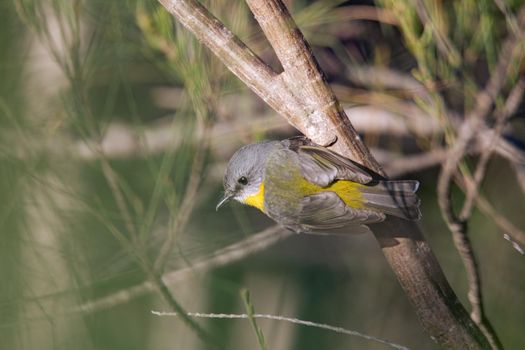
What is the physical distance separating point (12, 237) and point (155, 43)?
75 cm

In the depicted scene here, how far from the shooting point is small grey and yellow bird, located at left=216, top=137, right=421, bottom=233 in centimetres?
146

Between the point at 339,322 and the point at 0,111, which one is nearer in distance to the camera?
the point at 0,111

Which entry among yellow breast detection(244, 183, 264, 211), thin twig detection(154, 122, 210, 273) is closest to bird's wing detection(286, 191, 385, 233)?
yellow breast detection(244, 183, 264, 211)

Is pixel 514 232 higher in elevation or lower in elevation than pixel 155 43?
lower

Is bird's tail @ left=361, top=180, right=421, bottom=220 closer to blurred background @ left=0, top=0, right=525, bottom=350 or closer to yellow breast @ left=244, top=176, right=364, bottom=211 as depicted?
yellow breast @ left=244, top=176, right=364, bottom=211

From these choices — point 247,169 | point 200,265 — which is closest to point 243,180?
point 247,169

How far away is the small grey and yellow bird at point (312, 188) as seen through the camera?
146 cm

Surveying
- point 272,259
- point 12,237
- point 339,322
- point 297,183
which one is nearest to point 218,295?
point 272,259

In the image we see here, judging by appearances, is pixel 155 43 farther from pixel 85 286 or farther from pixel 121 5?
pixel 85 286

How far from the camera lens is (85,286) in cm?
148

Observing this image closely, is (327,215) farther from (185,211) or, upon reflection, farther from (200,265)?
(200,265)

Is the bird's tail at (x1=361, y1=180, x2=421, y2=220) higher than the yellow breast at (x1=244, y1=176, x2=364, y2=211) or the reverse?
the reverse

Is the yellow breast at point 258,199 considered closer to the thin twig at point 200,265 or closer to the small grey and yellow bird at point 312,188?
the small grey and yellow bird at point 312,188

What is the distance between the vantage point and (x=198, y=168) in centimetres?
170
